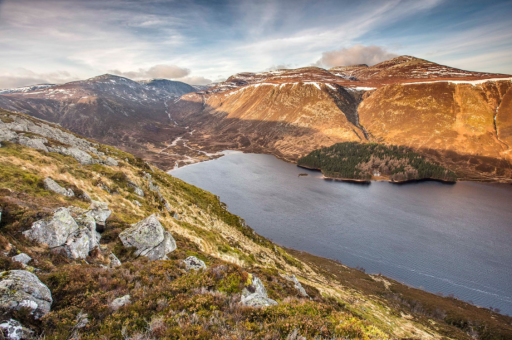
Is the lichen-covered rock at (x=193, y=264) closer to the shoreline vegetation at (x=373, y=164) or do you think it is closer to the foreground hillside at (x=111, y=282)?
the foreground hillside at (x=111, y=282)

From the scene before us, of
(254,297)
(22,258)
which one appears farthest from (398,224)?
(22,258)

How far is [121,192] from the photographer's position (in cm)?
2584

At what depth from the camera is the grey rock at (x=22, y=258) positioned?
8.53 m

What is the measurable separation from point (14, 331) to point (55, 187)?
1689 centimetres

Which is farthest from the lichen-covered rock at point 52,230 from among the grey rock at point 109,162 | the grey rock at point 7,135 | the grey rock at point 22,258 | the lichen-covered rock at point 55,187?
the grey rock at point 109,162

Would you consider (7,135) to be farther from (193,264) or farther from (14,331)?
(14,331)

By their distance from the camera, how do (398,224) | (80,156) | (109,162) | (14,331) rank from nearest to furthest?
(14,331) → (80,156) → (109,162) → (398,224)

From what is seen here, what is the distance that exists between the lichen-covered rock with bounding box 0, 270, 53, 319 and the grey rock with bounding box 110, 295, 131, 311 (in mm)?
1715

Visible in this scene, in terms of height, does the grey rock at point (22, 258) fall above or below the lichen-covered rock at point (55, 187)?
below

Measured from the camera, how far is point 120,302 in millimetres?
7848

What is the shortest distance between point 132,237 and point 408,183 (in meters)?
151

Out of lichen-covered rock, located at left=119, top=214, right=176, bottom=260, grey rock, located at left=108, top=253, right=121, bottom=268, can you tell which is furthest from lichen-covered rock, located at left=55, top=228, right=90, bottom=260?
lichen-covered rock, located at left=119, top=214, right=176, bottom=260

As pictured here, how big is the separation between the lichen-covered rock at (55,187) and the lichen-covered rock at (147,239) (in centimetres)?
875

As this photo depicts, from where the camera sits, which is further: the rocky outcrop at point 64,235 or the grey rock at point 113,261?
the grey rock at point 113,261
